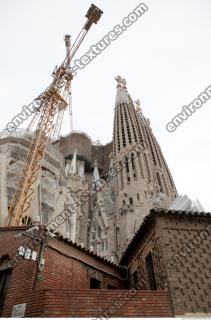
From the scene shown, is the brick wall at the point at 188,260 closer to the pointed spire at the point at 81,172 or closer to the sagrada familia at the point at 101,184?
the sagrada familia at the point at 101,184

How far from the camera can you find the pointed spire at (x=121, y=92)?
5272 cm

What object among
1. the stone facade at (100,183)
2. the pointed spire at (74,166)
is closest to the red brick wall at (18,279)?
the stone facade at (100,183)

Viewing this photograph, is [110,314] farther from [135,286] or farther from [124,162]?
[124,162]

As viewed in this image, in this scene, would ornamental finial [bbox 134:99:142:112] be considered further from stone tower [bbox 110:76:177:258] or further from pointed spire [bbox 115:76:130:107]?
stone tower [bbox 110:76:177:258]

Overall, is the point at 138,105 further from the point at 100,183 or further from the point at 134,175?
the point at 134,175

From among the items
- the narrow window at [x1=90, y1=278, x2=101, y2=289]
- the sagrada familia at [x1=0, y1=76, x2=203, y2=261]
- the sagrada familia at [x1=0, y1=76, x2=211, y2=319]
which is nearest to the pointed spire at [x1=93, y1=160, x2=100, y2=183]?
the sagrada familia at [x1=0, y1=76, x2=203, y2=261]

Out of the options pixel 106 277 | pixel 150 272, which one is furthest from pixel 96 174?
pixel 150 272

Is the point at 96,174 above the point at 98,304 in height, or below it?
above

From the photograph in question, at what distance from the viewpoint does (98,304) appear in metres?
8.70

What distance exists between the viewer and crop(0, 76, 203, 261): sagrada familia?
24672mm

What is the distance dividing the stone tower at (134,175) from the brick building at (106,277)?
45.3 ft

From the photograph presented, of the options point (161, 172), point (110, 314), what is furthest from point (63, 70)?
point (110, 314)

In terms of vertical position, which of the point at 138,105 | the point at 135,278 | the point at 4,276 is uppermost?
the point at 138,105

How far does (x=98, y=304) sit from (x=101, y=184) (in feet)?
108
